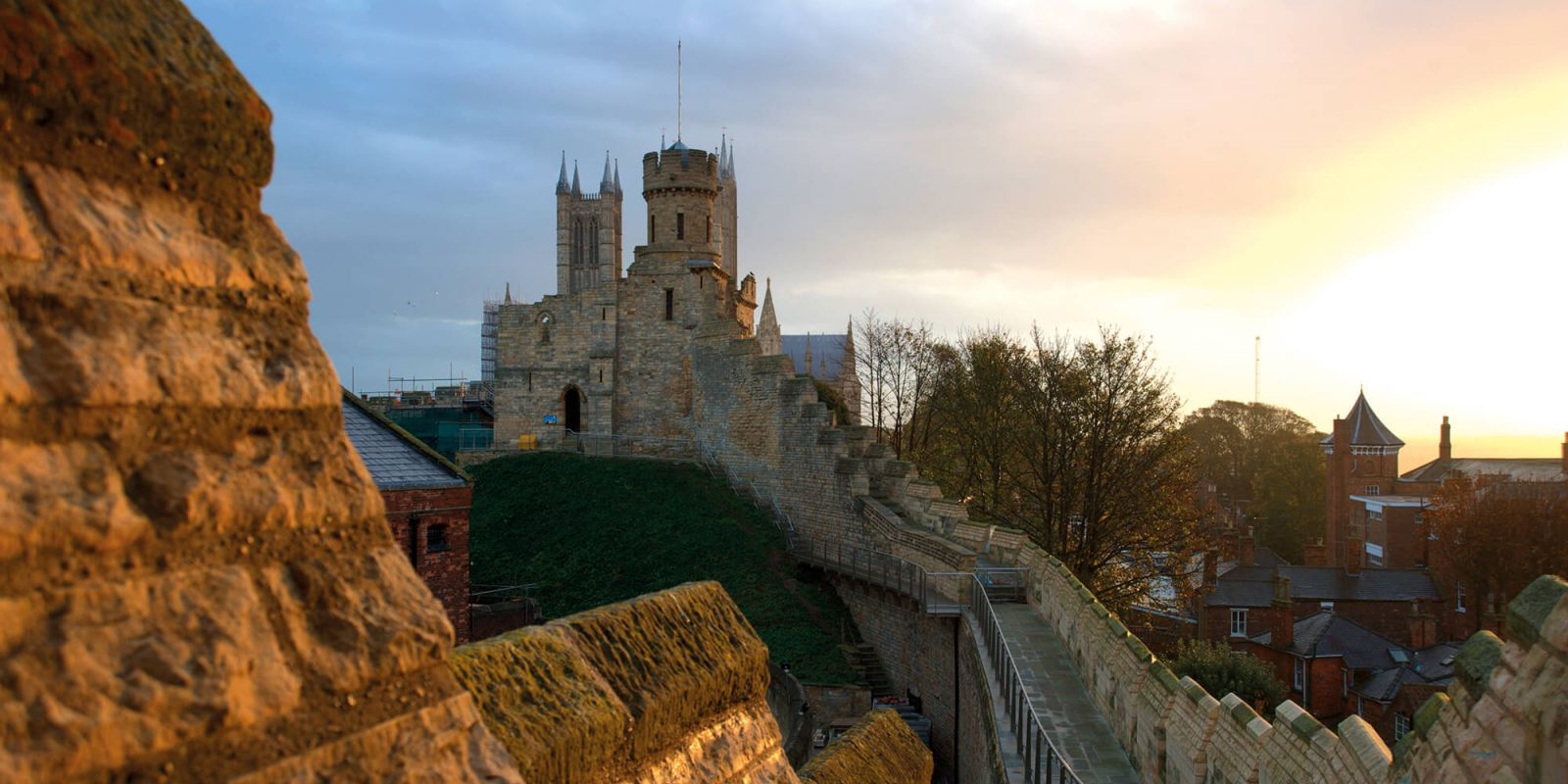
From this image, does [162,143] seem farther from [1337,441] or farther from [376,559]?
[1337,441]

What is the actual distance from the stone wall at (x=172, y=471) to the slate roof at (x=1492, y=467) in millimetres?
58095

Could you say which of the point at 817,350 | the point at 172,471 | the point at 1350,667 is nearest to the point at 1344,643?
the point at 1350,667

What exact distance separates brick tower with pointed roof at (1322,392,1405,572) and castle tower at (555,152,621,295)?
186 ft

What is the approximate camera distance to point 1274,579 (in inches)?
1481

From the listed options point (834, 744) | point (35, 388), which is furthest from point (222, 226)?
point (834, 744)

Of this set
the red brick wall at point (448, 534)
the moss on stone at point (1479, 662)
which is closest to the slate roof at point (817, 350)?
the red brick wall at point (448, 534)

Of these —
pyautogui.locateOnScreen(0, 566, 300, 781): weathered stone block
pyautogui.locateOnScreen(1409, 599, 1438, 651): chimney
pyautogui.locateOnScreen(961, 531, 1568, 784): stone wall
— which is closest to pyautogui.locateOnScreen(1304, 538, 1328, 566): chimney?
pyautogui.locateOnScreen(1409, 599, 1438, 651): chimney

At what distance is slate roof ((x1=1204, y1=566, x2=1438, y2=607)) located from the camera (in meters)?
38.9

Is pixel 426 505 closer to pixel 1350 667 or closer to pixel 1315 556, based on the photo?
pixel 1350 667

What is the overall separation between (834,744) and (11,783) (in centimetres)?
443

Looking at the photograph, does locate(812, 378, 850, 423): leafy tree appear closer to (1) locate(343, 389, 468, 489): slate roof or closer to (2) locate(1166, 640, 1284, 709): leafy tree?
(2) locate(1166, 640, 1284, 709): leafy tree

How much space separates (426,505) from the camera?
16.3 metres

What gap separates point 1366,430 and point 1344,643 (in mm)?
27171

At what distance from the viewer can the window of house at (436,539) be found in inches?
648
